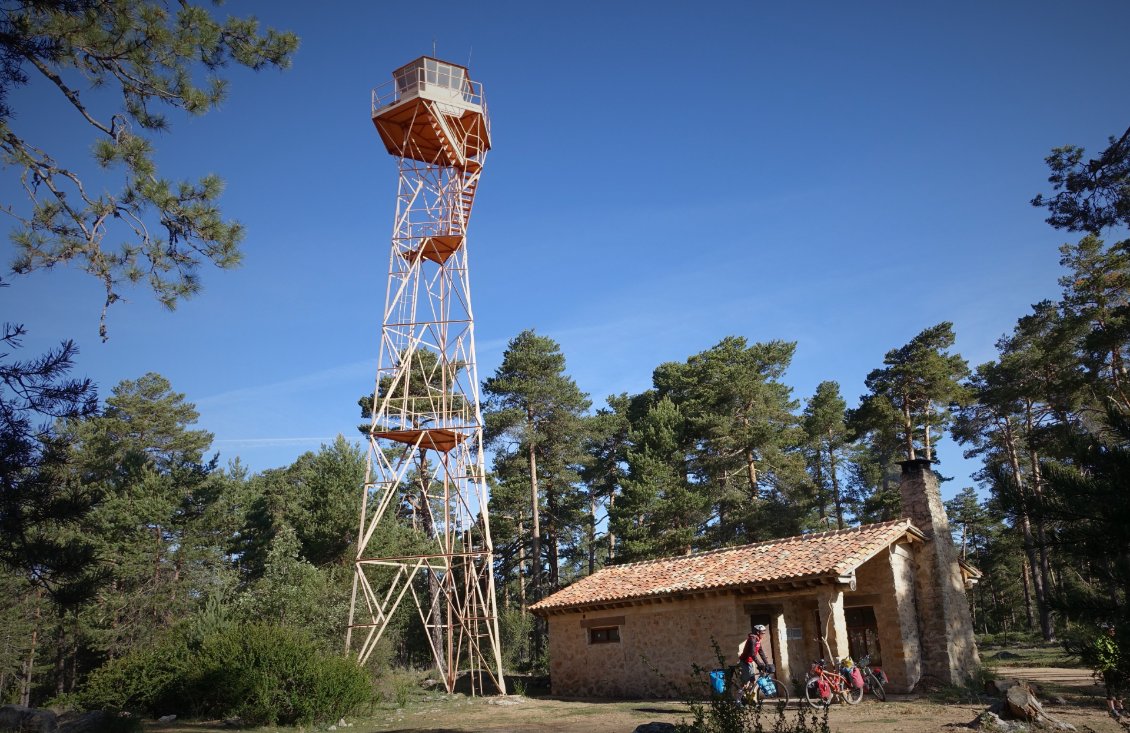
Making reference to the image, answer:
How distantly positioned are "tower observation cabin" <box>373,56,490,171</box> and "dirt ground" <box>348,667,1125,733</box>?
1317cm

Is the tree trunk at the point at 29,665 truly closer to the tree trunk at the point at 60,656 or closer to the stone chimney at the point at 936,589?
the tree trunk at the point at 60,656

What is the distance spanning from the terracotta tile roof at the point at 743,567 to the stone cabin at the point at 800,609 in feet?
0.13

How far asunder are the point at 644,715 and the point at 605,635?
5598 millimetres

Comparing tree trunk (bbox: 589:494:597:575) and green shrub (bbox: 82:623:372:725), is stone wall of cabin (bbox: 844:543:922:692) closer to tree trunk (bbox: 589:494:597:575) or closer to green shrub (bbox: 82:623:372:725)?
green shrub (bbox: 82:623:372:725)

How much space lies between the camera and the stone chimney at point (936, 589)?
14.9 metres

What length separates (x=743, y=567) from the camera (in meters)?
16.5

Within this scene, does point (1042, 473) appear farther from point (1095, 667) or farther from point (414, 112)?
point (414, 112)

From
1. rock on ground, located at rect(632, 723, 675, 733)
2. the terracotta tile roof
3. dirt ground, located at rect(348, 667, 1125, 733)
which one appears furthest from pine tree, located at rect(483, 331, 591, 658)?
rock on ground, located at rect(632, 723, 675, 733)

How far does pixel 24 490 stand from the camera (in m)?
6.14

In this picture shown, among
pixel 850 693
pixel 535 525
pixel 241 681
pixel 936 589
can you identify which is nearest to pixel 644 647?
pixel 850 693

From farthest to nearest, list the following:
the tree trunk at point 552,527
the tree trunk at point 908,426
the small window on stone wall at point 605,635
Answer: the tree trunk at point 552,527, the tree trunk at point 908,426, the small window on stone wall at point 605,635

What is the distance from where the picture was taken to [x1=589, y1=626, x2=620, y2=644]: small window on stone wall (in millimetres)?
17906

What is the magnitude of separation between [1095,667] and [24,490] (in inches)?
370

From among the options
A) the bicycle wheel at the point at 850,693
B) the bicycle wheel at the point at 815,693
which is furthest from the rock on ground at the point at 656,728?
the bicycle wheel at the point at 850,693
